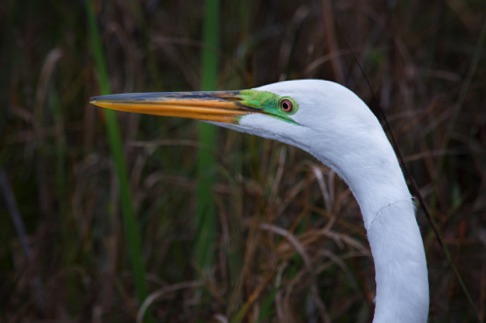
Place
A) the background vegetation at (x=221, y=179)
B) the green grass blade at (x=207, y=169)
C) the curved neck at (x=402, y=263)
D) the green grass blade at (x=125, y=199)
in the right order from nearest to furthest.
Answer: the curved neck at (x=402, y=263) → the green grass blade at (x=125, y=199) → the background vegetation at (x=221, y=179) → the green grass blade at (x=207, y=169)

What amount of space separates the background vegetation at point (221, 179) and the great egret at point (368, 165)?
20.7 inches

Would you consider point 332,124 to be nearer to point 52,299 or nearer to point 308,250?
point 308,250

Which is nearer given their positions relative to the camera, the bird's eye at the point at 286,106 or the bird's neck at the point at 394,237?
the bird's neck at the point at 394,237

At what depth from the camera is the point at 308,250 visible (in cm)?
227

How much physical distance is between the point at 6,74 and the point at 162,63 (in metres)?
0.76

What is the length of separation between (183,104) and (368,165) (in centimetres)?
44

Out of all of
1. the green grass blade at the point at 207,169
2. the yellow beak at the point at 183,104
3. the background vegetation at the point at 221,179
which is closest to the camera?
the yellow beak at the point at 183,104

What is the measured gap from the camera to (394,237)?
1372 millimetres

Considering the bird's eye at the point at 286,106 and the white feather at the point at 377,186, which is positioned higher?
the bird's eye at the point at 286,106

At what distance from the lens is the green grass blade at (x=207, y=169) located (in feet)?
8.07

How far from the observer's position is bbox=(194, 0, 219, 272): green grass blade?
2.46 meters

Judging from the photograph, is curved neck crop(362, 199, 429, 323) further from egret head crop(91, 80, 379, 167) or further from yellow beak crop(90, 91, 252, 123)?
yellow beak crop(90, 91, 252, 123)

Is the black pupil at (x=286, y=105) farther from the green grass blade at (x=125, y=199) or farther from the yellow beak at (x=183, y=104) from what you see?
the green grass blade at (x=125, y=199)

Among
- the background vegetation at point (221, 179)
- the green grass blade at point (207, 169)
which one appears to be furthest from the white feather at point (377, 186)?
the green grass blade at point (207, 169)
